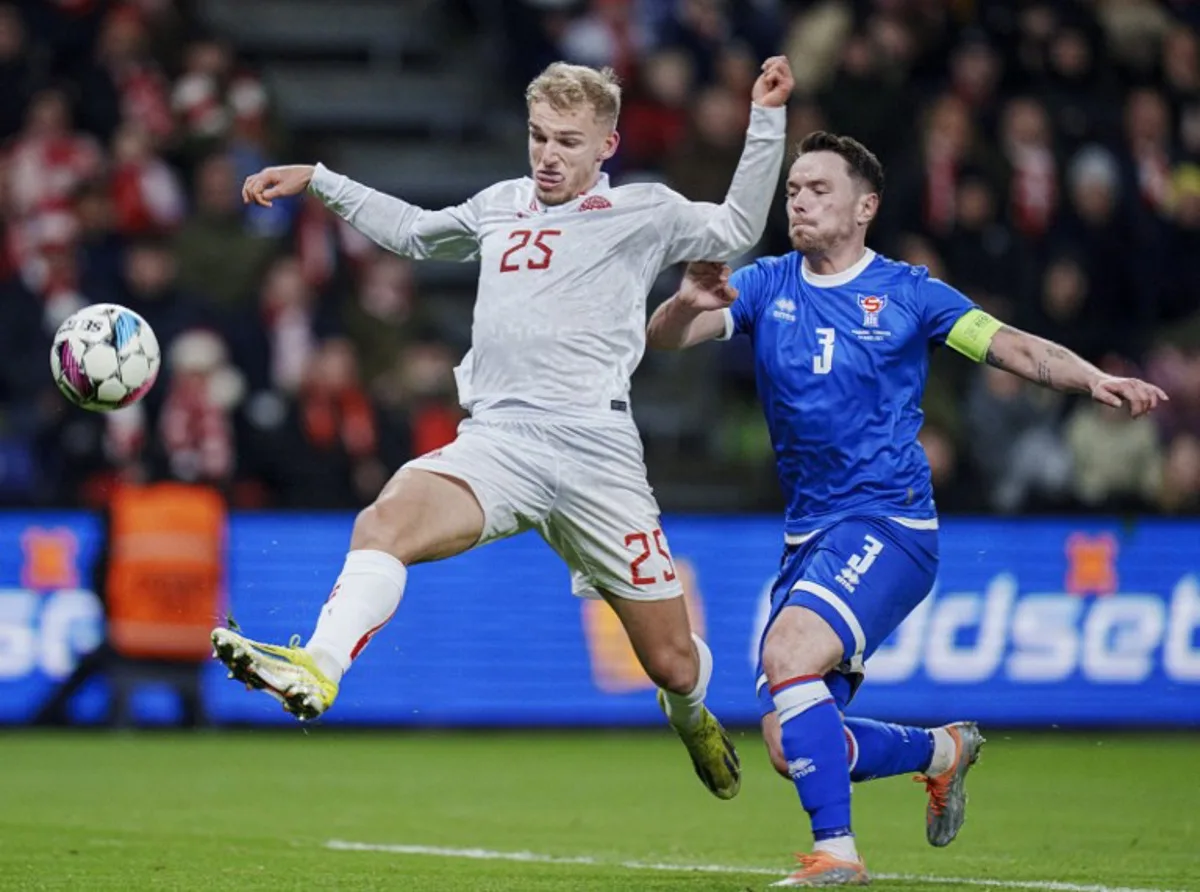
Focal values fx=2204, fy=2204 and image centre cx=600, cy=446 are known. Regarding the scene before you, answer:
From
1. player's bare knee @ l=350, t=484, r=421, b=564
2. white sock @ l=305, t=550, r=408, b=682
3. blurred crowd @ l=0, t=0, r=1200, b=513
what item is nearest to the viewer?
white sock @ l=305, t=550, r=408, b=682

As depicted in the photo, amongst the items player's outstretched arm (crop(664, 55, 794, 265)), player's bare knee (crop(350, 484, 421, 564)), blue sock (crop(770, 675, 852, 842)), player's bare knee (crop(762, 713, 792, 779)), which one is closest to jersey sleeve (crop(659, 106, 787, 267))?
player's outstretched arm (crop(664, 55, 794, 265))

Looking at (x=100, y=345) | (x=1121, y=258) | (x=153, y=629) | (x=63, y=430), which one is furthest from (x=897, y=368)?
(x=1121, y=258)

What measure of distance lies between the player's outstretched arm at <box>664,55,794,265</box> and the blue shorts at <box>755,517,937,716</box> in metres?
1.06

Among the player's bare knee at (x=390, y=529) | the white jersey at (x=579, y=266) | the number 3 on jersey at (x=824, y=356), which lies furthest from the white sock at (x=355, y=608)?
the number 3 on jersey at (x=824, y=356)

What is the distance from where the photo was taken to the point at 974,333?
7.58m

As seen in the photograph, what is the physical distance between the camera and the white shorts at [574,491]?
24.4ft

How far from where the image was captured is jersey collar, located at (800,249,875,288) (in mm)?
7914

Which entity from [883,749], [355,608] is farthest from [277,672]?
[883,749]

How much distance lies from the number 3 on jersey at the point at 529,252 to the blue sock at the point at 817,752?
5.48 feet

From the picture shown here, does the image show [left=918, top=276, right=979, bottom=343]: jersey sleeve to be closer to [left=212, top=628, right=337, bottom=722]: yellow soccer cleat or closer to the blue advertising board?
[left=212, top=628, right=337, bottom=722]: yellow soccer cleat

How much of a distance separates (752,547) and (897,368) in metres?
7.24

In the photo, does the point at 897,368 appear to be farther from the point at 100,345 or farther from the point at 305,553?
the point at 305,553

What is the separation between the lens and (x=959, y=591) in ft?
47.8

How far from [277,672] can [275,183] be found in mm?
2098
